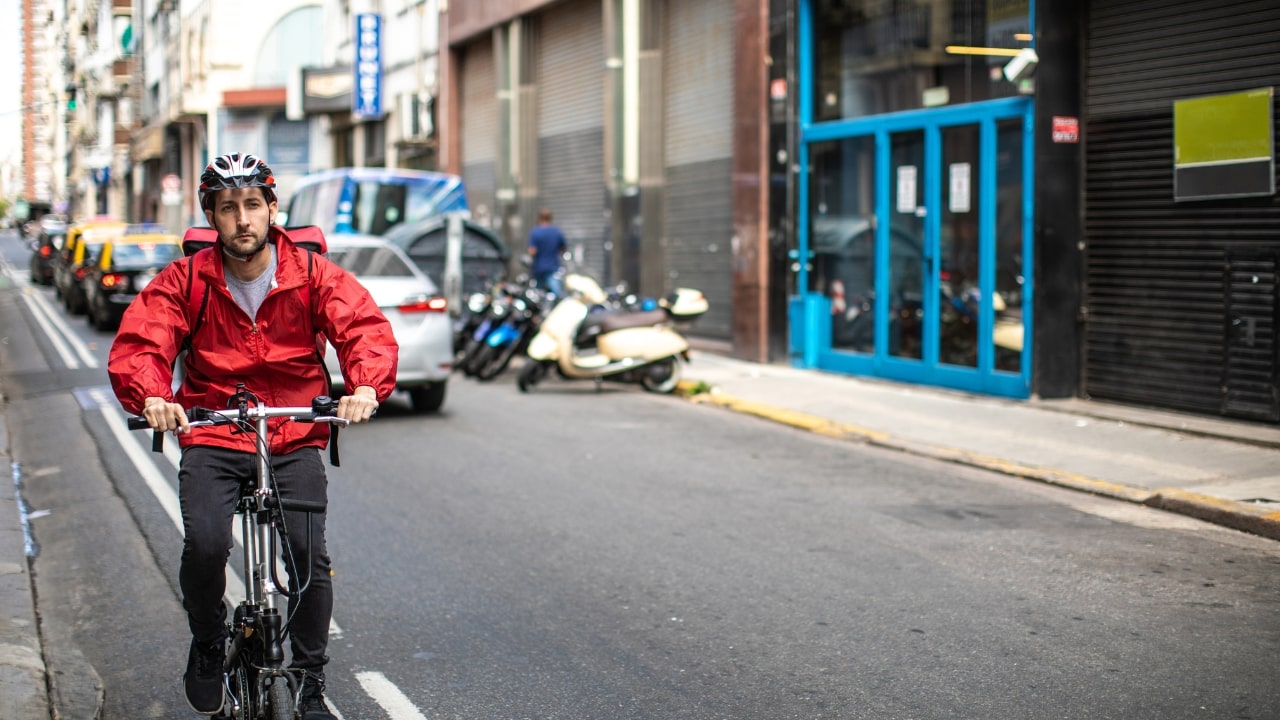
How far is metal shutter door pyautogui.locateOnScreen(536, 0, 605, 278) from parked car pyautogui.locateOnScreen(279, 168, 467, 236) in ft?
7.04

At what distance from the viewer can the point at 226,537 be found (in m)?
4.49

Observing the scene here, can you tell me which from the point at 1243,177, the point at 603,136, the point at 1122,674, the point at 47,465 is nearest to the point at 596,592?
the point at 1122,674

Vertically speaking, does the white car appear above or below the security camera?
below

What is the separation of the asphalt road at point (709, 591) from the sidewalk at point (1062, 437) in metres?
0.35

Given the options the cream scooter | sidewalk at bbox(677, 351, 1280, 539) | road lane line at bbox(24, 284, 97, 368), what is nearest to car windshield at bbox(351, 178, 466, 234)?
road lane line at bbox(24, 284, 97, 368)

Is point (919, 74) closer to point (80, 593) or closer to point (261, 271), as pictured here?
point (80, 593)

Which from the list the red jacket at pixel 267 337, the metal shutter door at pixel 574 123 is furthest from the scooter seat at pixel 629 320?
the red jacket at pixel 267 337

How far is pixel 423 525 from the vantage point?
8570mm

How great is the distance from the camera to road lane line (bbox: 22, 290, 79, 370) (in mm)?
19844

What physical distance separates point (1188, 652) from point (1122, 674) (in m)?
0.47

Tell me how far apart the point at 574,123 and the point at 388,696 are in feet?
66.0

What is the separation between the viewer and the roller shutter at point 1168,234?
11461 mm

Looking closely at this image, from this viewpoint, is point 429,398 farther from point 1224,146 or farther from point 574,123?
point 574,123

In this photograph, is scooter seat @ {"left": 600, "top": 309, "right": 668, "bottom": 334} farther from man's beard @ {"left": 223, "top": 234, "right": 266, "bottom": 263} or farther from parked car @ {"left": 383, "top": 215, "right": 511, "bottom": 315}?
man's beard @ {"left": 223, "top": 234, "right": 266, "bottom": 263}
